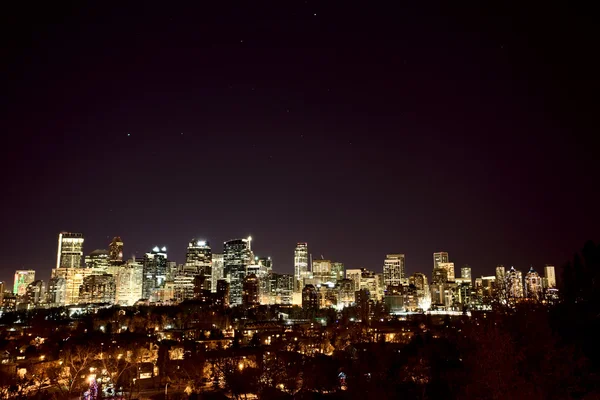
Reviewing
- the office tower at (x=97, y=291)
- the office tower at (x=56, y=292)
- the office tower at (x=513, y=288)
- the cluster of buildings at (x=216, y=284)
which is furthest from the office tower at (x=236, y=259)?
the office tower at (x=513, y=288)

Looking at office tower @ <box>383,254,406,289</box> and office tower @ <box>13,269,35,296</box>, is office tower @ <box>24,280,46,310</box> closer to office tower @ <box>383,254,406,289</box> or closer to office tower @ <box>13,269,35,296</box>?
office tower @ <box>13,269,35,296</box>

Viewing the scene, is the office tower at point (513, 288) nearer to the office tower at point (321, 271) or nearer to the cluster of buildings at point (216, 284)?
the cluster of buildings at point (216, 284)

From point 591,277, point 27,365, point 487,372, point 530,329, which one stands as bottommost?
point 27,365

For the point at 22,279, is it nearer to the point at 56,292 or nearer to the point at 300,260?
the point at 56,292

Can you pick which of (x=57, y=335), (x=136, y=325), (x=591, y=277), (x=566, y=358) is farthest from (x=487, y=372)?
(x=136, y=325)

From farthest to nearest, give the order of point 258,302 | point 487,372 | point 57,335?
1. point 258,302
2. point 57,335
3. point 487,372

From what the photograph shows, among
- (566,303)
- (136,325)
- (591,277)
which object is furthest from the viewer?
(136,325)

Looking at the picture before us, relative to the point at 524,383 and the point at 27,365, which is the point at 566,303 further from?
the point at 27,365
